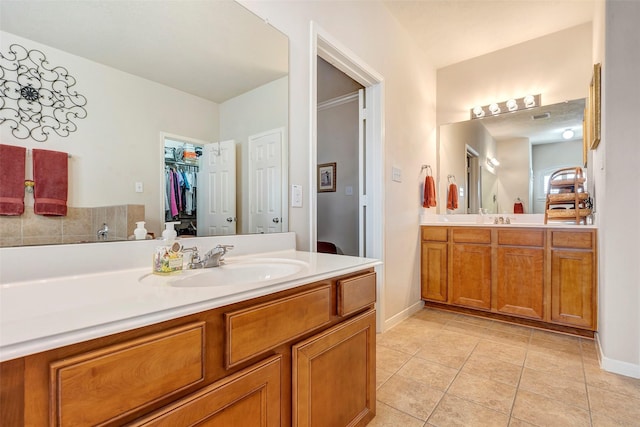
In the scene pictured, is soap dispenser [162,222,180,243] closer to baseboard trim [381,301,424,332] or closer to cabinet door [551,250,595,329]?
baseboard trim [381,301,424,332]

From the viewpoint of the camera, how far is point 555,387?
167 cm

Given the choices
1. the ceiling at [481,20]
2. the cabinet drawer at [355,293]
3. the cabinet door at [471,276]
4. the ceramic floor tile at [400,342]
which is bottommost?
the ceramic floor tile at [400,342]

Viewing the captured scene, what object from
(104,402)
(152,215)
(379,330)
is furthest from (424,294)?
(104,402)

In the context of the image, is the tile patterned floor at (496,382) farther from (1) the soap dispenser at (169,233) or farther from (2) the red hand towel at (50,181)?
(2) the red hand towel at (50,181)

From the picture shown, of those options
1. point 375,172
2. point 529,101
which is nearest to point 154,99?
point 375,172

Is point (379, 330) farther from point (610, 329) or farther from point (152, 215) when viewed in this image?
point (152, 215)

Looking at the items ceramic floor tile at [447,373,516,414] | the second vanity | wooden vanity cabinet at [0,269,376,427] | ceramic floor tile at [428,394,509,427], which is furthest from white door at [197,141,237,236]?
A: ceramic floor tile at [447,373,516,414]

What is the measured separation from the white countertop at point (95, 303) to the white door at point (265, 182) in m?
0.54

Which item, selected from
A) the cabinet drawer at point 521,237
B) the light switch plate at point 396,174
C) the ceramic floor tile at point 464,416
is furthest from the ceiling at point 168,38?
the cabinet drawer at point 521,237

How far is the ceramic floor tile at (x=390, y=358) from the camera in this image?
6.30ft

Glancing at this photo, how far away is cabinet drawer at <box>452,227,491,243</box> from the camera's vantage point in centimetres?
274

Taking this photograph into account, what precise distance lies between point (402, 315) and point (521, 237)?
1.22 m

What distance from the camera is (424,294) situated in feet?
10.1

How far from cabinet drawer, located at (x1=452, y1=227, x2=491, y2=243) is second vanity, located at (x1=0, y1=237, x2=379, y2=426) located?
1.98 metres
